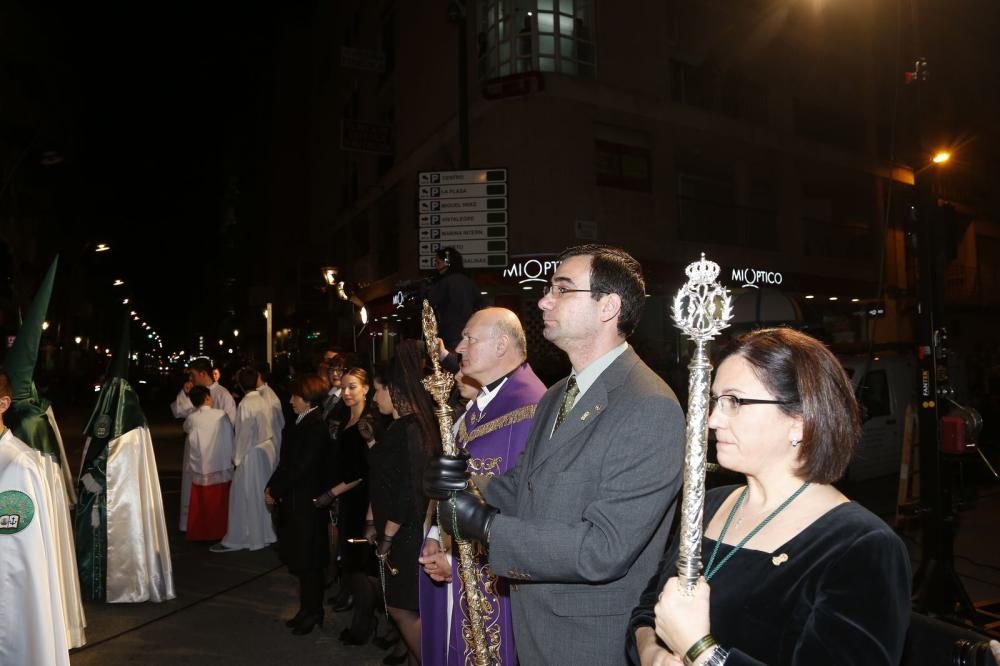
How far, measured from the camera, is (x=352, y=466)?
19.9 feet

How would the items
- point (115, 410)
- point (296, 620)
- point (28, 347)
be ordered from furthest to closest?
point (115, 410) → point (296, 620) → point (28, 347)

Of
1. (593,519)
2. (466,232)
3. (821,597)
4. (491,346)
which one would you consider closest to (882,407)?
(466,232)

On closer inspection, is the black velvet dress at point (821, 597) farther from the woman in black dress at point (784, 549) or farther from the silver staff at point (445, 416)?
the silver staff at point (445, 416)

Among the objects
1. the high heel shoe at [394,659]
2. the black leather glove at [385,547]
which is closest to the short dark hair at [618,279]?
the black leather glove at [385,547]

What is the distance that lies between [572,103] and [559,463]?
48.2 feet

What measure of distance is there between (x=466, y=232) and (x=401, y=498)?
5845 mm

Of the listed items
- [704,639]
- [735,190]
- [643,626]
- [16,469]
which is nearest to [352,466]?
[16,469]

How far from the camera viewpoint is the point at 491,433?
3.53 m

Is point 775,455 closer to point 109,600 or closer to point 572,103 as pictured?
A: point 109,600

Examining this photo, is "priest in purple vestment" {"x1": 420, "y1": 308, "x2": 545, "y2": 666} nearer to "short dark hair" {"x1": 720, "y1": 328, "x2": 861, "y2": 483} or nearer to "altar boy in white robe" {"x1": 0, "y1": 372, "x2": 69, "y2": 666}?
"short dark hair" {"x1": 720, "y1": 328, "x2": 861, "y2": 483}

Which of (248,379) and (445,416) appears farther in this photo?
(248,379)

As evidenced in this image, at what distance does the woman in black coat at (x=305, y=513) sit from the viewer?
6.04 meters

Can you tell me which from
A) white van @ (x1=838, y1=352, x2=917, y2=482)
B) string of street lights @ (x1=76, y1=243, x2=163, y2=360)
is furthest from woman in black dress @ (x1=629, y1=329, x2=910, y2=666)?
string of street lights @ (x1=76, y1=243, x2=163, y2=360)

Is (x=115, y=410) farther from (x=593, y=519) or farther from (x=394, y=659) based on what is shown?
(x=593, y=519)
